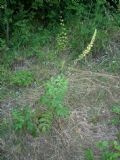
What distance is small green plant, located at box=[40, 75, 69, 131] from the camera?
3.60 m

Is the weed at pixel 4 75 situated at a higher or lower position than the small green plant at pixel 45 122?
higher

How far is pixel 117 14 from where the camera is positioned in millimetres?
5637

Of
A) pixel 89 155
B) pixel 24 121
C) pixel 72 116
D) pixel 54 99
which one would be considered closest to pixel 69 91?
pixel 72 116

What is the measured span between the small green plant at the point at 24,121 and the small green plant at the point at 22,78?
0.66 m

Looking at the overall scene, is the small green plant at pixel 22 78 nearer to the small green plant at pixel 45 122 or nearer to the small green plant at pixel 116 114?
the small green plant at pixel 45 122

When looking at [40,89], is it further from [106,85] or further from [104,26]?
[104,26]

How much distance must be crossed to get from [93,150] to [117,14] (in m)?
2.68

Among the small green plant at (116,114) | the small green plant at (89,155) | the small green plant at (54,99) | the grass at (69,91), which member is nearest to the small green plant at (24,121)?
the grass at (69,91)

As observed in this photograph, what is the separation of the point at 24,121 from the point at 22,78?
2.94ft

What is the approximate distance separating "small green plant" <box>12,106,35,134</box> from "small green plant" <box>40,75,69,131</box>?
0.11 meters

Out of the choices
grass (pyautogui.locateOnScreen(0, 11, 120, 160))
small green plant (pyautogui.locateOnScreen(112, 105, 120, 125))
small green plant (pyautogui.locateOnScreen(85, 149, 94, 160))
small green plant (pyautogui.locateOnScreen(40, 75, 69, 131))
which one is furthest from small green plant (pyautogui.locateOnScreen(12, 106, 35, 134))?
small green plant (pyautogui.locateOnScreen(112, 105, 120, 125))

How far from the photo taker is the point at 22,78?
14.6 ft

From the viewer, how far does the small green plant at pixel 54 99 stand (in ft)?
11.8

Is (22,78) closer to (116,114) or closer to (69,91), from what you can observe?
(69,91)
